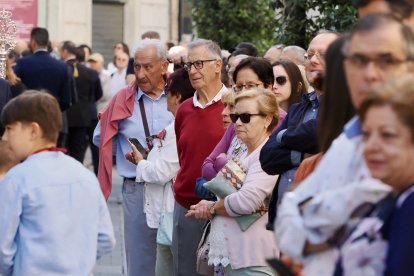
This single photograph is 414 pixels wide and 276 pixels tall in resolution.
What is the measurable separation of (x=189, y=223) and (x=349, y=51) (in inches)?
203

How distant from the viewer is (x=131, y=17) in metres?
33.3

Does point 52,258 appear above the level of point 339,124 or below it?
below

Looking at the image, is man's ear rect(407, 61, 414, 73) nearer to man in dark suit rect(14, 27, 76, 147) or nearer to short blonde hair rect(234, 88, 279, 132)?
short blonde hair rect(234, 88, 279, 132)

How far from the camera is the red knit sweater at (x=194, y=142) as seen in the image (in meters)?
8.95

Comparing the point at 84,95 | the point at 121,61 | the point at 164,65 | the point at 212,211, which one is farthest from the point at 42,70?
the point at 212,211

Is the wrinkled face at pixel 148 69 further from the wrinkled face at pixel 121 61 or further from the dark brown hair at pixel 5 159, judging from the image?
the wrinkled face at pixel 121 61

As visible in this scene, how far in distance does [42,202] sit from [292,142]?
4.29 ft

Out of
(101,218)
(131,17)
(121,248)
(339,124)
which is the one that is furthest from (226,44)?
(339,124)

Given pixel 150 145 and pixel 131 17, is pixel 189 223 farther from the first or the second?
pixel 131 17

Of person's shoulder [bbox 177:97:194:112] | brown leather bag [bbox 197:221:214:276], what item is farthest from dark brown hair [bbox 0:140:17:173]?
person's shoulder [bbox 177:97:194:112]

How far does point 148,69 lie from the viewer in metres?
9.99

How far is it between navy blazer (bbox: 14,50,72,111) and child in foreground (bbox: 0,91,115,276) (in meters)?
11.3

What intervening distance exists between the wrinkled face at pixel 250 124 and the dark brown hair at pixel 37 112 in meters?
1.84

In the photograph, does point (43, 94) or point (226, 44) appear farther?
point (226, 44)
